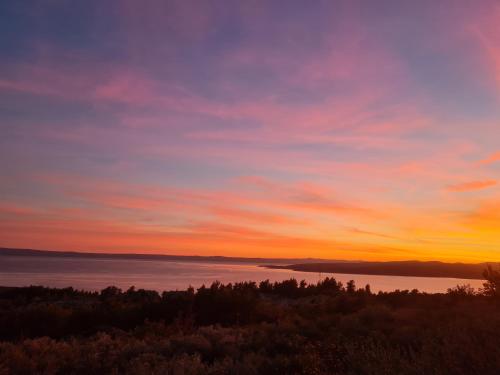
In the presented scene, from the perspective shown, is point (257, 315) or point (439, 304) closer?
point (257, 315)

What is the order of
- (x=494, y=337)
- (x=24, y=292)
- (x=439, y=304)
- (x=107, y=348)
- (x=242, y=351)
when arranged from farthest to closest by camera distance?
1. (x=24, y=292)
2. (x=439, y=304)
3. (x=242, y=351)
4. (x=107, y=348)
5. (x=494, y=337)

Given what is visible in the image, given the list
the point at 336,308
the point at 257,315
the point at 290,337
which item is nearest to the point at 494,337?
the point at 290,337

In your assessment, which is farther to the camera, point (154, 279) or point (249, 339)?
point (154, 279)

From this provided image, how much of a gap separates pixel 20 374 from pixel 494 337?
8441mm

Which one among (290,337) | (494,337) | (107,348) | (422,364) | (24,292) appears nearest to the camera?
(422,364)

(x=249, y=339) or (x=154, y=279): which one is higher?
(x=249, y=339)

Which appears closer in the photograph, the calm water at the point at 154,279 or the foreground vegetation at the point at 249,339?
the foreground vegetation at the point at 249,339

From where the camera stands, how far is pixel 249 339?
38.2 ft

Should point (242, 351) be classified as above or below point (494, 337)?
below

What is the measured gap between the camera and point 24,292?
94.4 feet

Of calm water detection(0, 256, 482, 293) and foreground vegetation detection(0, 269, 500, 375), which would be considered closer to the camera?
foreground vegetation detection(0, 269, 500, 375)

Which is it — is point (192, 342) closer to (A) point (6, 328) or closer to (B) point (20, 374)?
(B) point (20, 374)

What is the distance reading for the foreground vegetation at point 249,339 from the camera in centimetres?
789

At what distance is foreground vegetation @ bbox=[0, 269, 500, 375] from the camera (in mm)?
7887
